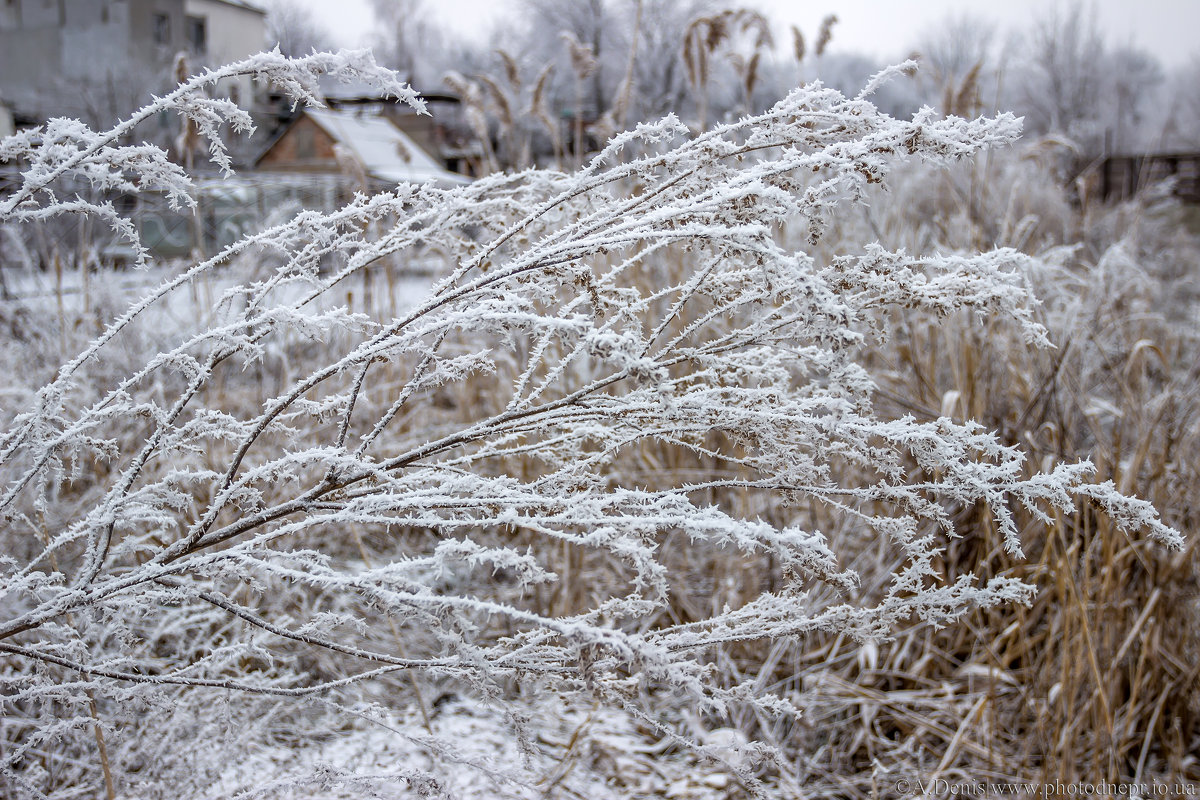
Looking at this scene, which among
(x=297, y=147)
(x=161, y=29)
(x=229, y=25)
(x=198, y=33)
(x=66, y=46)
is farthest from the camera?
(x=229, y=25)

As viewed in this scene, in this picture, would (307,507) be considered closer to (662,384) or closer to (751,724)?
(662,384)

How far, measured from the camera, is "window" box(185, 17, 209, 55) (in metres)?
20.5

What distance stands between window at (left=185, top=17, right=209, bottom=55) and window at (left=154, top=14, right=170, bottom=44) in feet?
1.66

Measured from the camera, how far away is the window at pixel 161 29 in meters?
19.5

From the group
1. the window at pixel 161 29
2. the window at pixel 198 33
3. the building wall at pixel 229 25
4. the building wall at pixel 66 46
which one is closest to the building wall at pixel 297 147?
the building wall at pixel 66 46

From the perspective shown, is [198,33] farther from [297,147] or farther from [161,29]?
[297,147]

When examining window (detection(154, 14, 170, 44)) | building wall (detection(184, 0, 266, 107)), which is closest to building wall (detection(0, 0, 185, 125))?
window (detection(154, 14, 170, 44))

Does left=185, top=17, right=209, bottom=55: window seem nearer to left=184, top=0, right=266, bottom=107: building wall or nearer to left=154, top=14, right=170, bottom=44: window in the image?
left=184, top=0, right=266, bottom=107: building wall

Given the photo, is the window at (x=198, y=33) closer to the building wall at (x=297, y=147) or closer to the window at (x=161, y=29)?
the window at (x=161, y=29)

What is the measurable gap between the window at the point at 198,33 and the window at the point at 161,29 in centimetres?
51

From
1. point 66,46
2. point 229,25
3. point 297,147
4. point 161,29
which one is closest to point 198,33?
point 229,25

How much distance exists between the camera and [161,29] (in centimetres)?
1972

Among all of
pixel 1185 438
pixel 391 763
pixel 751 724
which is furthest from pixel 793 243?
pixel 391 763

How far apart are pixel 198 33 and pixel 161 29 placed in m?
1.34
